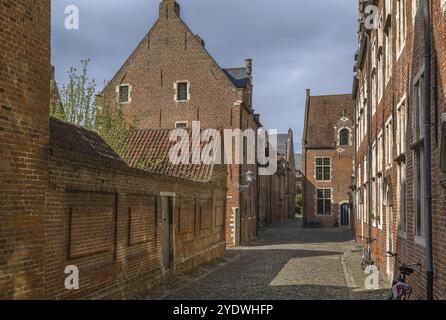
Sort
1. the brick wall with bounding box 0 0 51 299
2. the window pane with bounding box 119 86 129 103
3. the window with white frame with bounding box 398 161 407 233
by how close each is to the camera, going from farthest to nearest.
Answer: the window pane with bounding box 119 86 129 103 → the window with white frame with bounding box 398 161 407 233 → the brick wall with bounding box 0 0 51 299

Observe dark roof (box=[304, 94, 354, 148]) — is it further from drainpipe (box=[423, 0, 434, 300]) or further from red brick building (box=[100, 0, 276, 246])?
drainpipe (box=[423, 0, 434, 300])

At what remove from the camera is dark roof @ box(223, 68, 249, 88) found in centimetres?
3028

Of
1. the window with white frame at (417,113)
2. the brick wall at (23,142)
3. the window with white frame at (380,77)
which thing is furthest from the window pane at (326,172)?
the brick wall at (23,142)

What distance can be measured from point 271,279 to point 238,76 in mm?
19177

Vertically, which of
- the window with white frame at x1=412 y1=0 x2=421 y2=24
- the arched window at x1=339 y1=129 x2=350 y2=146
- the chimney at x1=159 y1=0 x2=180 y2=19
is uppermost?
the chimney at x1=159 y1=0 x2=180 y2=19

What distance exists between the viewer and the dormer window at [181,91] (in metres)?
29.2

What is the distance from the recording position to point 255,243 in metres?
28.1

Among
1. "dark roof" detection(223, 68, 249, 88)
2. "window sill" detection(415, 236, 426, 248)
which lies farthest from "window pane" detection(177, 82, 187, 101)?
"window sill" detection(415, 236, 426, 248)

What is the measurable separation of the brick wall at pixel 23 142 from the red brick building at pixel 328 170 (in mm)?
38073

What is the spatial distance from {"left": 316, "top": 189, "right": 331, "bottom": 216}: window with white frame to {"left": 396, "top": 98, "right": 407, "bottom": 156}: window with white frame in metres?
33.7

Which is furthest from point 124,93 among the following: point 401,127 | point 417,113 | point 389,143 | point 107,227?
point 417,113

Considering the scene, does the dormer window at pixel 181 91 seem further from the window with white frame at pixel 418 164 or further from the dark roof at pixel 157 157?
the window with white frame at pixel 418 164

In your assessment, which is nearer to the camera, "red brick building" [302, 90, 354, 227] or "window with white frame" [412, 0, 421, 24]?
"window with white frame" [412, 0, 421, 24]

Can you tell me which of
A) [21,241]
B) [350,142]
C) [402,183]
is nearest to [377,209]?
[402,183]
